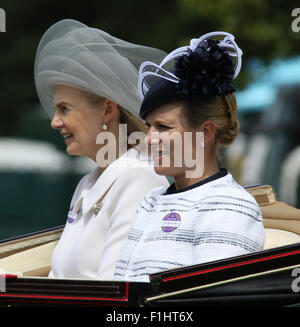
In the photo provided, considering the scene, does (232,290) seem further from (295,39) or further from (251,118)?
(251,118)

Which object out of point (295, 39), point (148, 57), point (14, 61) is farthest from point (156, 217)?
point (14, 61)

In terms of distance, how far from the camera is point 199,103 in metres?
2.74

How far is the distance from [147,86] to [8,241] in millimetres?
1207

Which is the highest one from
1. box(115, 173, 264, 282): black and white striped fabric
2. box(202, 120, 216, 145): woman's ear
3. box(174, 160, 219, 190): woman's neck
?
box(202, 120, 216, 145): woman's ear

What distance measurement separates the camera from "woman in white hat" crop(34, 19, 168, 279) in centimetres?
329

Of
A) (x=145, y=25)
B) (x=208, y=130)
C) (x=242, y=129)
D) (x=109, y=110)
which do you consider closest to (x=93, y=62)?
(x=109, y=110)

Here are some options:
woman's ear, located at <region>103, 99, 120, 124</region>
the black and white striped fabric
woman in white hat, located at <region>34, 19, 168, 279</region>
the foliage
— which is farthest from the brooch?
the foliage

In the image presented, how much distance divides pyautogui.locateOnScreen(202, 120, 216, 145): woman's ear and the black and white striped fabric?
5.8 inches

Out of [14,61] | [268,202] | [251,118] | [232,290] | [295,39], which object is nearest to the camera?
[232,290]

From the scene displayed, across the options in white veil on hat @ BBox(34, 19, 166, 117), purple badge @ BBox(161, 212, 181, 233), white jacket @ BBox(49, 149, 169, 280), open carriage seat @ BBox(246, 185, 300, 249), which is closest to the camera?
purple badge @ BBox(161, 212, 181, 233)

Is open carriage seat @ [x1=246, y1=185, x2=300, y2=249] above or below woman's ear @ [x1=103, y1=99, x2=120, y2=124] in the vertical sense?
below

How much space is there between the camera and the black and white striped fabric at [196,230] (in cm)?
252

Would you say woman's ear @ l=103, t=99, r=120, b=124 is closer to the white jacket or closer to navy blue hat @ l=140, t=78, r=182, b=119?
the white jacket

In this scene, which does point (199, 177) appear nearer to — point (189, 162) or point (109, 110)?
point (189, 162)
